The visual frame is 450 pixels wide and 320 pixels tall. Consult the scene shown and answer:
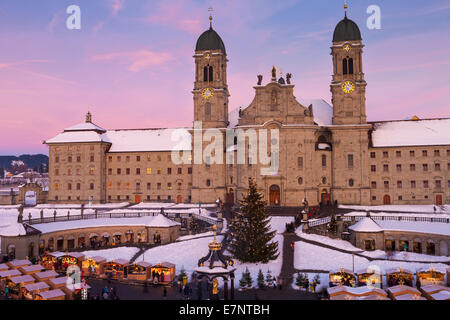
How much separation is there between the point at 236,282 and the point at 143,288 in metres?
7.64

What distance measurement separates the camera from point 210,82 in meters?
74.6

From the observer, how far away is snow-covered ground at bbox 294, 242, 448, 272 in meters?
39.0

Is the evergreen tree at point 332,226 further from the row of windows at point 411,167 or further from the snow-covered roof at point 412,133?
the snow-covered roof at point 412,133

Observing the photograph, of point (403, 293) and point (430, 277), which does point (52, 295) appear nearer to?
point (403, 293)

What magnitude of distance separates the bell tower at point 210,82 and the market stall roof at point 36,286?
48.3m

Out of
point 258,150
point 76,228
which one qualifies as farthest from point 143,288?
point 258,150

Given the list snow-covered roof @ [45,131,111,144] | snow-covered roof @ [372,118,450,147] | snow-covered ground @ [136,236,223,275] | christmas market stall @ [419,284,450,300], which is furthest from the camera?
snow-covered roof @ [45,131,111,144]

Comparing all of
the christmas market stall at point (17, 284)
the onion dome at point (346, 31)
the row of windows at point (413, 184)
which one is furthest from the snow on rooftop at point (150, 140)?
the christmas market stall at point (17, 284)

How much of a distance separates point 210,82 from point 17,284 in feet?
167

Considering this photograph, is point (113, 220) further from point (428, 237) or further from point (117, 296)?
point (428, 237)

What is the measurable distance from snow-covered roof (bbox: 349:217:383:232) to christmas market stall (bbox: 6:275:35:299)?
33722mm

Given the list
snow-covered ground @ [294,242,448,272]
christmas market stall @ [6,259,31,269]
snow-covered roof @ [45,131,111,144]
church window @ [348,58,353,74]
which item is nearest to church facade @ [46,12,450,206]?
church window @ [348,58,353,74]

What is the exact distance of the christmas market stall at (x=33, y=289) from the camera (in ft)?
94.0

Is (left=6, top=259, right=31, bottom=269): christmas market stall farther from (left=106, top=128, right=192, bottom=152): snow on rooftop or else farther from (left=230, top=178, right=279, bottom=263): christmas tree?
(left=106, top=128, right=192, bottom=152): snow on rooftop
